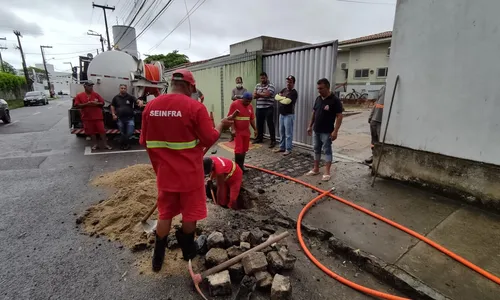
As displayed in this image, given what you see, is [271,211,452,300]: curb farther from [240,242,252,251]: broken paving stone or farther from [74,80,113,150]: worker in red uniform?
[74,80,113,150]: worker in red uniform

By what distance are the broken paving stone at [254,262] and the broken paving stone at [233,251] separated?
137mm

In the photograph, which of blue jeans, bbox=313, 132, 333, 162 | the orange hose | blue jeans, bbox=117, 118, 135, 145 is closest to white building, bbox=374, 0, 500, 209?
blue jeans, bbox=313, 132, 333, 162

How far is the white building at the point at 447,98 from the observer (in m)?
3.12

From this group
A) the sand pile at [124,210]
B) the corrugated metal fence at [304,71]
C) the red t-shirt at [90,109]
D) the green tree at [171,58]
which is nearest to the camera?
the sand pile at [124,210]

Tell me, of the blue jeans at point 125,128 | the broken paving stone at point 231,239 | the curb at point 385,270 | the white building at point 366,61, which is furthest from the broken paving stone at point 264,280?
the white building at point 366,61

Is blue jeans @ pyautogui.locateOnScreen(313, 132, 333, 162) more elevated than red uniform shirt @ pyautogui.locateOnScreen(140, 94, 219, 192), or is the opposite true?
red uniform shirt @ pyautogui.locateOnScreen(140, 94, 219, 192)

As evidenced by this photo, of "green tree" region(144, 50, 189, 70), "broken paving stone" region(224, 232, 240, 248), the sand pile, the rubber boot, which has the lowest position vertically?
the sand pile

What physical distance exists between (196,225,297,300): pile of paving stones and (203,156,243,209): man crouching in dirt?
133 centimetres

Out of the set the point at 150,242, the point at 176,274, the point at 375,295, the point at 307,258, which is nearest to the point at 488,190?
the point at 375,295

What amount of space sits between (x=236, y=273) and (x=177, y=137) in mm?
1369

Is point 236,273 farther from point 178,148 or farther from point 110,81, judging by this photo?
point 110,81

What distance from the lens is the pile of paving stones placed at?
220cm

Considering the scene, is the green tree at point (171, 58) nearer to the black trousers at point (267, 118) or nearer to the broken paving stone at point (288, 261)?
the black trousers at point (267, 118)

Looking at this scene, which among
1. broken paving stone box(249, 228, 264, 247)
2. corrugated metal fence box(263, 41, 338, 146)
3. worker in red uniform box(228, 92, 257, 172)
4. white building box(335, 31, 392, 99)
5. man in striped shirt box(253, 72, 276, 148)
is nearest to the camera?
broken paving stone box(249, 228, 264, 247)
